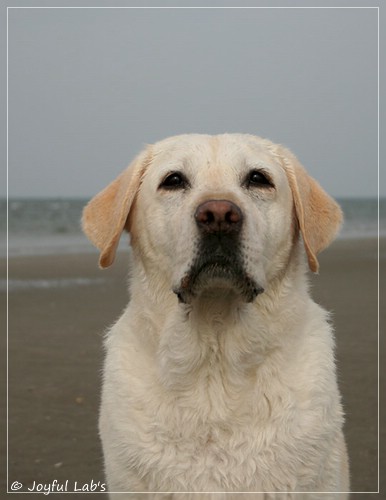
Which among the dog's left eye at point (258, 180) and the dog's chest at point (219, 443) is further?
the dog's left eye at point (258, 180)

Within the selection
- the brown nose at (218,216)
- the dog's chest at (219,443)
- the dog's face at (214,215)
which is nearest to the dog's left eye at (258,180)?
the dog's face at (214,215)

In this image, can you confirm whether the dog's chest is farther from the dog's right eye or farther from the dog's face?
the dog's right eye

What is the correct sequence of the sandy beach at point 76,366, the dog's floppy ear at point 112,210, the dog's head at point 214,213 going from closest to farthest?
the dog's head at point 214,213
the dog's floppy ear at point 112,210
the sandy beach at point 76,366

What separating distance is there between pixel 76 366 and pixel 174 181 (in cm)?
581

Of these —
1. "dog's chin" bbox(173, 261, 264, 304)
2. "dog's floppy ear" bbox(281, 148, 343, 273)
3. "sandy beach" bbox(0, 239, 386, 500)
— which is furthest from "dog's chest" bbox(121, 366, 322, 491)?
"sandy beach" bbox(0, 239, 386, 500)

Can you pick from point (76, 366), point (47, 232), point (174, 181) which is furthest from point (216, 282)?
point (47, 232)

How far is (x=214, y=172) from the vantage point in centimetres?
389

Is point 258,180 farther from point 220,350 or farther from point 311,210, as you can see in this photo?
point 220,350

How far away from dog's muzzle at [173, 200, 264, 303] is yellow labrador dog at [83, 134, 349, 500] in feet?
0.03

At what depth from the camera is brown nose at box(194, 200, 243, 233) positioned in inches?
137

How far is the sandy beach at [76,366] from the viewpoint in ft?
21.2

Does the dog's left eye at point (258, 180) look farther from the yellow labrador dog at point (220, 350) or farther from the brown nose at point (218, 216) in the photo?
the brown nose at point (218, 216)

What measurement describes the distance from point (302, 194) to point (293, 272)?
39cm

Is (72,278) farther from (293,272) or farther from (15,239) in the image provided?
(293,272)
